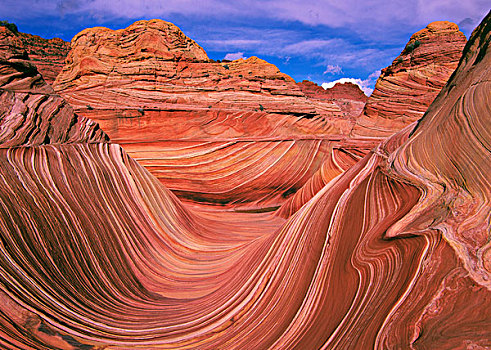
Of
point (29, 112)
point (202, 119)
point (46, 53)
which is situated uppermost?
point (46, 53)

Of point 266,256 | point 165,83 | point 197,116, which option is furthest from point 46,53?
point 266,256

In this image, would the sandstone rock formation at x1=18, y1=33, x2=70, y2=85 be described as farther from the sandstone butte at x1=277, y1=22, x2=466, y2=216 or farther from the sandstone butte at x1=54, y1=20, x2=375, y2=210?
the sandstone butte at x1=277, y1=22, x2=466, y2=216

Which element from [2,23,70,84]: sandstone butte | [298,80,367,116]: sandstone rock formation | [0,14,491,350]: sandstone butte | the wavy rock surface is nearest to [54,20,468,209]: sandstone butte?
the wavy rock surface

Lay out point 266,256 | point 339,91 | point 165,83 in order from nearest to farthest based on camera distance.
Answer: point 266,256
point 165,83
point 339,91

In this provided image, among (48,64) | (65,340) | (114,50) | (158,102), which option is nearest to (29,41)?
(48,64)

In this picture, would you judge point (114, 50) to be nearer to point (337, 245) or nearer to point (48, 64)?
point (337, 245)

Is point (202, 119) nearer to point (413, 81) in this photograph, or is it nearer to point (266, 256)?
point (266, 256)

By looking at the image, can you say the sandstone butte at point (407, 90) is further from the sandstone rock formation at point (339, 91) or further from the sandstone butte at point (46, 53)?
the sandstone rock formation at point (339, 91)
